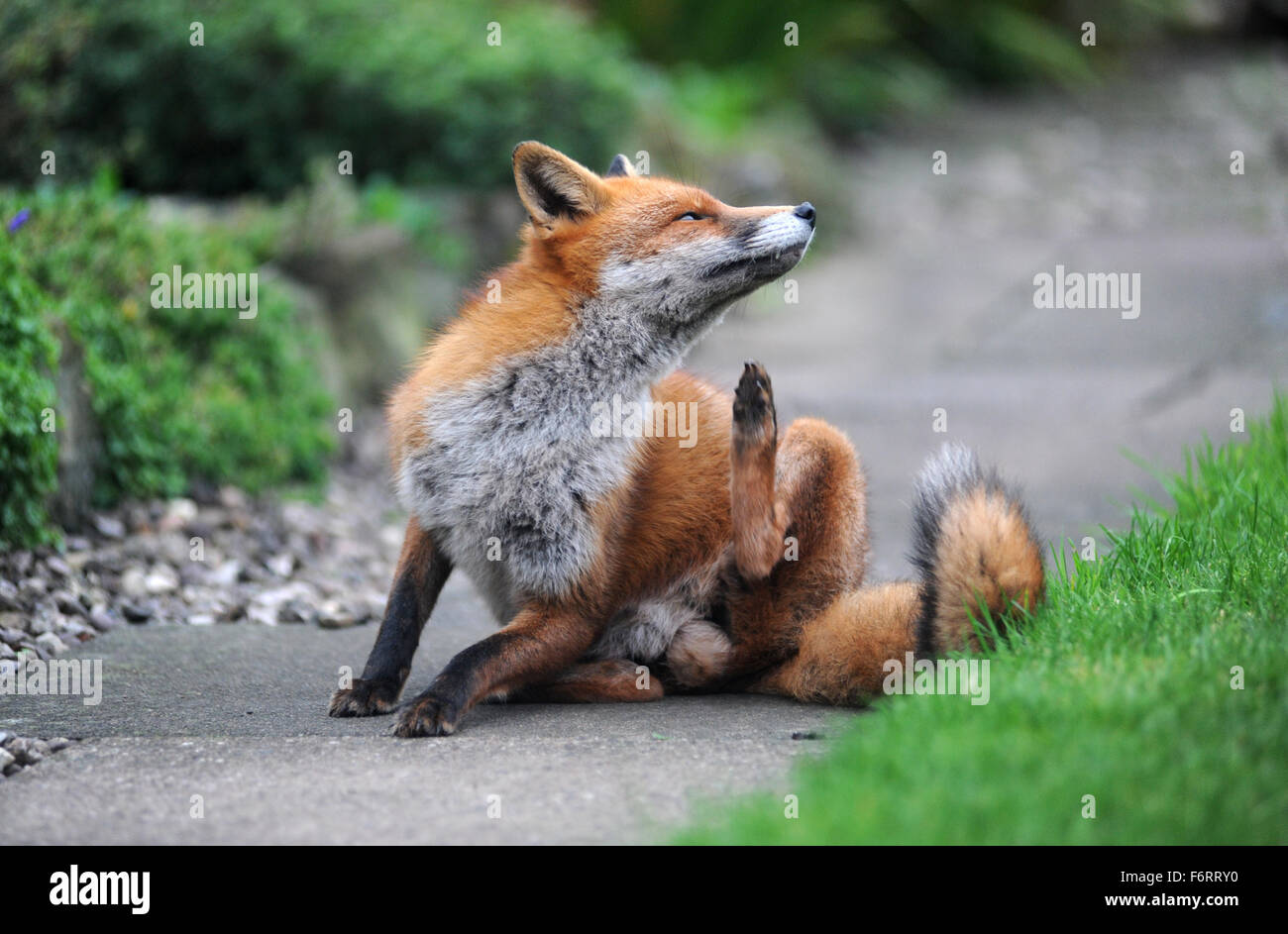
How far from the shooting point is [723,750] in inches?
130

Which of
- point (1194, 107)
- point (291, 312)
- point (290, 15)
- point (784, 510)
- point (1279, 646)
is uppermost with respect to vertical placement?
point (1194, 107)

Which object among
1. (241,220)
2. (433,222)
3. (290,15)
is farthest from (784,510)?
(290,15)

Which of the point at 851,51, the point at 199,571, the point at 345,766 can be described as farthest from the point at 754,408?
the point at 851,51

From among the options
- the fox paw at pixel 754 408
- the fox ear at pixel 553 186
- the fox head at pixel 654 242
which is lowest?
the fox paw at pixel 754 408

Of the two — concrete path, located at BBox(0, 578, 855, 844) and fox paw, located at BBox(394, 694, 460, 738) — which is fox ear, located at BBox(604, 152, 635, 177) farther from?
fox paw, located at BBox(394, 694, 460, 738)

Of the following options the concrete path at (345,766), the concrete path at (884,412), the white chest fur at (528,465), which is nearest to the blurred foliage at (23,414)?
the concrete path at (884,412)

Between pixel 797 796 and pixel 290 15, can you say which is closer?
pixel 797 796

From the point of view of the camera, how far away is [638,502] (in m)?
3.97

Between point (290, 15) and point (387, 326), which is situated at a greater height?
point (290, 15)

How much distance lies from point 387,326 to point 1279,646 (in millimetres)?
6631

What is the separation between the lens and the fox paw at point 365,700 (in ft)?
12.3

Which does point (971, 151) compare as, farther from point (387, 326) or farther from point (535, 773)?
point (535, 773)

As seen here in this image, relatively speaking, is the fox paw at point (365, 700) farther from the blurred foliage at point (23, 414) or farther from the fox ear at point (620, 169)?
the fox ear at point (620, 169)

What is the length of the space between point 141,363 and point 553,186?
10.0 feet
